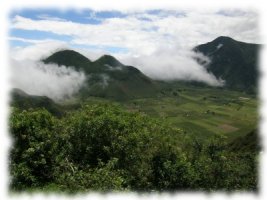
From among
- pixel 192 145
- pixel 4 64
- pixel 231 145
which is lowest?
pixel 231 145

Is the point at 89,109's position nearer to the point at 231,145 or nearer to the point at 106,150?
the point at 106,150

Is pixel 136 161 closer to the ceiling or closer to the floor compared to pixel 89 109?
closer to the floor

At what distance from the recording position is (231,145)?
627ft

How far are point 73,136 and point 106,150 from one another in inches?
196

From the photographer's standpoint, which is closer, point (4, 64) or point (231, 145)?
point (4, 64)

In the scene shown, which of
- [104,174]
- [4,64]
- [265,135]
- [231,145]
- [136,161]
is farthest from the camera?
[231,145]

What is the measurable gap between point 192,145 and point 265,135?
28.4 metres

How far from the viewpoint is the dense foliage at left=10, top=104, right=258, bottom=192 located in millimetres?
40594

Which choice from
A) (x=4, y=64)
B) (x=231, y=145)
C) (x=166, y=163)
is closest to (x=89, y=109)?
(x=166, y=163)

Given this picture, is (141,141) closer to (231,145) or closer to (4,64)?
(4,64)

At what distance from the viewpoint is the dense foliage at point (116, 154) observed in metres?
40.6

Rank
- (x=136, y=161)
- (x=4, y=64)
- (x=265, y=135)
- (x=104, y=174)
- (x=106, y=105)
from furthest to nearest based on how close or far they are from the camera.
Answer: (x=106, y=105), (x=136, y=161), (x=104, y=174), (x=265, y=135), (x=4, y=64)

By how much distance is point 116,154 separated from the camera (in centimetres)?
4141

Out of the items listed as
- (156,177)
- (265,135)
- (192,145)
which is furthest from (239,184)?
(265,135)
